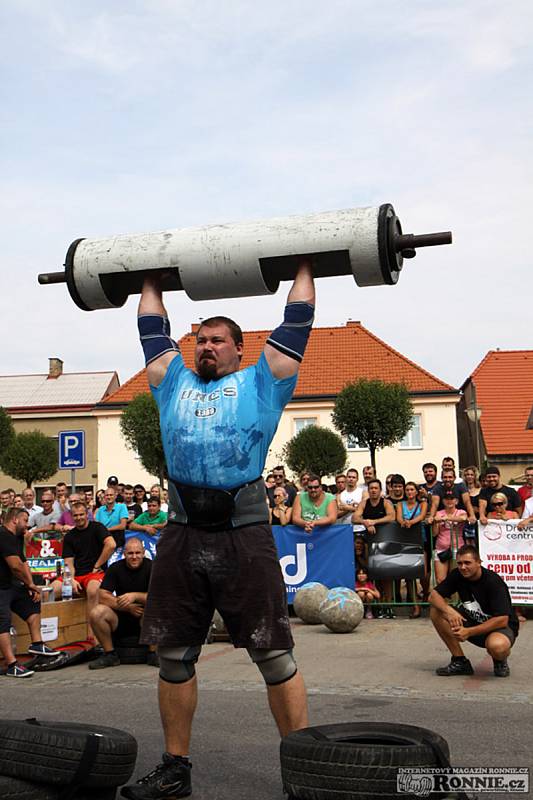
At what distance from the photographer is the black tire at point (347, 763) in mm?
3391

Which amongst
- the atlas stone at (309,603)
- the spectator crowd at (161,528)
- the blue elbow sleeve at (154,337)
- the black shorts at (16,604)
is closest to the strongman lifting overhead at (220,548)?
the blue elbow sleeve at (154,337)

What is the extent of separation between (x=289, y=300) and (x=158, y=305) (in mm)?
653

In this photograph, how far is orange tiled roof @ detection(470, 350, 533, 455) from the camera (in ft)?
126

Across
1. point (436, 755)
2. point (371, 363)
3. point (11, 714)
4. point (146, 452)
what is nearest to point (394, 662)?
point (11, 714)

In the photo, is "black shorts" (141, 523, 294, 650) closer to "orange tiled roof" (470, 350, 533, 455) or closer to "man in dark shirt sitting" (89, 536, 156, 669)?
"man in dark shirt sitting" (89, 536, 156, 669)

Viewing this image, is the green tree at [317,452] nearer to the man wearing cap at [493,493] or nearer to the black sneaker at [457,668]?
the man wearing cap at [493,493]

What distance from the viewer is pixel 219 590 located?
3.95 metres

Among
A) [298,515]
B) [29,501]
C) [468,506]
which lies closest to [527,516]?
[468,506]

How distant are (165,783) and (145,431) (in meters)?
34.2

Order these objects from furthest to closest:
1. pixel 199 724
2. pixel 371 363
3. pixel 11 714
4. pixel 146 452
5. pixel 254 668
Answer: pixel 371 363, pixel 146 452, pixel 254 668, pixel 11 714, pixel 199 724

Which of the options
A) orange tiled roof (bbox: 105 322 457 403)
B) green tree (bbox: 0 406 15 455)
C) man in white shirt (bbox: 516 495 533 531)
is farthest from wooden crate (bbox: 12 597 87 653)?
green tree (bbox: 0 406 15 455)

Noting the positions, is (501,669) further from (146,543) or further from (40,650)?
(146,543)

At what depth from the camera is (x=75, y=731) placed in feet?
12.4

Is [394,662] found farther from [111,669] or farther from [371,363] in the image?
[371,363]
